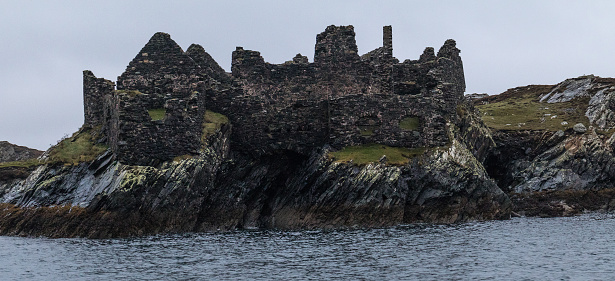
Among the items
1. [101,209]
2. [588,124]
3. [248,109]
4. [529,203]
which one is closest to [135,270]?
[101,209]

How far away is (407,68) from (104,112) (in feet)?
86.5

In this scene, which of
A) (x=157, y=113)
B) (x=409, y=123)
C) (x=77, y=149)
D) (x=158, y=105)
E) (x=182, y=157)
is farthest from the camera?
(x=409, y=123)

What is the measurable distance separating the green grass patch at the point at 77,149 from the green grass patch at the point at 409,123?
74.7 feet

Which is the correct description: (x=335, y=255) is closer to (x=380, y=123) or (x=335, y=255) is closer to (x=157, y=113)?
(x=157, y=113)

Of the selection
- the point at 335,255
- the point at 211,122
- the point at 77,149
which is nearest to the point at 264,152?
the point at 211,122

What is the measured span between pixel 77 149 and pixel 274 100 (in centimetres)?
1849

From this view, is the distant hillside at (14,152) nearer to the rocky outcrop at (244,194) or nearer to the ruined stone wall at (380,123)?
the rocky outcrop at (244,194)

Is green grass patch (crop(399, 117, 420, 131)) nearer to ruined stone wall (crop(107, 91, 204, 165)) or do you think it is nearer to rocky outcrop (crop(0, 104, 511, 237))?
rocky outcrop (crop(0, 104, 511, 237))

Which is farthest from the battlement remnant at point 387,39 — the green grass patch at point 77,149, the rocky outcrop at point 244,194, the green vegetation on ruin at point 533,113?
the green grass patch at point 77,149

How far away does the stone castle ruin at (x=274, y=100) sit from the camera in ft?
159

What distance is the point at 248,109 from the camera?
184 ft

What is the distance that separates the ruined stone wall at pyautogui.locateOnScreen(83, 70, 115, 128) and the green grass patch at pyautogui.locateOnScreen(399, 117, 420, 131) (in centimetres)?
2342

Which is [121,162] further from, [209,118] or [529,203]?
[529,203]

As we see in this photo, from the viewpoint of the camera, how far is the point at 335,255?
115ft
